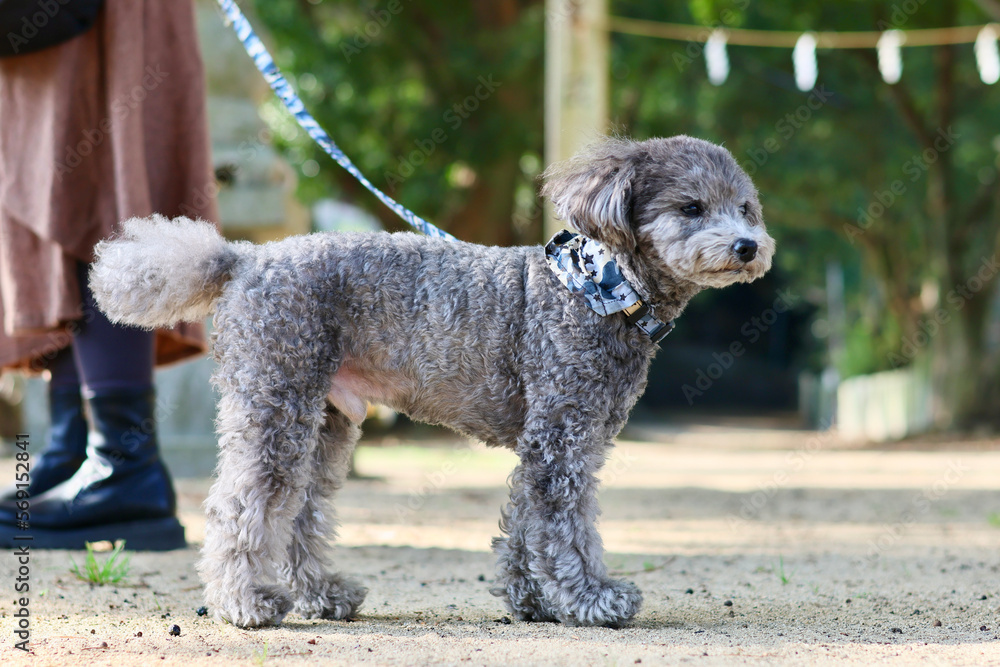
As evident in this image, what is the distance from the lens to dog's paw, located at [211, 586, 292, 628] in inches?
134

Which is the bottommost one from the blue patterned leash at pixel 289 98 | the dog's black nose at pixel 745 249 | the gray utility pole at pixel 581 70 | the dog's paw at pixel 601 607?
the dog's paw at pixel 601 607

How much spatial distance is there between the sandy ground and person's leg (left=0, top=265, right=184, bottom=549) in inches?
7.1

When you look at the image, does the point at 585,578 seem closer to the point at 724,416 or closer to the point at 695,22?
the point at 695,22

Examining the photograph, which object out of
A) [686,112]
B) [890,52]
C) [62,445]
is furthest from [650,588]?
[686,112]

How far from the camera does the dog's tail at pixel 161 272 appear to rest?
3.43 m

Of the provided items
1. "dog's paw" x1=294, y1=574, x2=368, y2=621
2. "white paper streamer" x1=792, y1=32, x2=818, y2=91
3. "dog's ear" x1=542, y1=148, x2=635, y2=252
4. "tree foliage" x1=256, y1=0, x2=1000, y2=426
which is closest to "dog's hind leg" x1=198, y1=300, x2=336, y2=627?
"dog's paw" x1=294, y1=574, x2=368, y2=621

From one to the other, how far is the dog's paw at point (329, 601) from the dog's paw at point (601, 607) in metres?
0.78

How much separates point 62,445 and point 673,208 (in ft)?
10.2

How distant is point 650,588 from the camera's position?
14.9 ft

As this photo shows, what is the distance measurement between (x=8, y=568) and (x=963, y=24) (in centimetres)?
1724

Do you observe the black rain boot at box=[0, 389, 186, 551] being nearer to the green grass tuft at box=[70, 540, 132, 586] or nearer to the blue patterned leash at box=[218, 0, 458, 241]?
the green grass tuft at box=[70, 540, 132, 586]

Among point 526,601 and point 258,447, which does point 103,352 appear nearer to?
point 258,447

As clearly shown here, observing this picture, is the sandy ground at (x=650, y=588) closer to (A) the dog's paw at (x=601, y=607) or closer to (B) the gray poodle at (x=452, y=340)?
(A) the dog's paw at (x=601, y=607)

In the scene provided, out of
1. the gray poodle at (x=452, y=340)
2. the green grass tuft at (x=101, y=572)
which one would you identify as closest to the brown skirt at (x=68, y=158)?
the gray poodle at (x=452, y=340)
